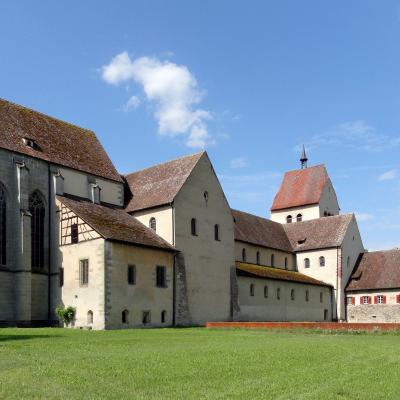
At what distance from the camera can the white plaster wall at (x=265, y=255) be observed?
58.7 meters

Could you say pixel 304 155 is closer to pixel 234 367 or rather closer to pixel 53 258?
pixel 53 258

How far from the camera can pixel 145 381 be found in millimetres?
13469

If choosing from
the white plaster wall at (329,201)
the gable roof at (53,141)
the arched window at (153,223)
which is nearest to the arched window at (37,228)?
the gable roof at (53,141)

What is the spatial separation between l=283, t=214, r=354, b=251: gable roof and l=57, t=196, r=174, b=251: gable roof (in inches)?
1062

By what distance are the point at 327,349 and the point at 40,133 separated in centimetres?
3123

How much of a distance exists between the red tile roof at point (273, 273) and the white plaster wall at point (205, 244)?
3766mm

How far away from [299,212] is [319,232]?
11.2 m

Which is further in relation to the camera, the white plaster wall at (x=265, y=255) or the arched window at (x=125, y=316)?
the white plaster wall at (x=265, y=255)

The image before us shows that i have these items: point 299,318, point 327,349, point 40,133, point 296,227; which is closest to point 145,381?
point 327,349

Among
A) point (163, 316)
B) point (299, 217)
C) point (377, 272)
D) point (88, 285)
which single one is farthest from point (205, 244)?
point (299, 217)

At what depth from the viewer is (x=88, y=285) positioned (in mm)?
39062

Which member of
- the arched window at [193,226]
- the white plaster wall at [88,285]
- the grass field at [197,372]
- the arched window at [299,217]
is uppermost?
the arched window at [299,217]

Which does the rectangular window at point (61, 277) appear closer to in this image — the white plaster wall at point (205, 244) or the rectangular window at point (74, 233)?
the rectangular window at point (74, 233)

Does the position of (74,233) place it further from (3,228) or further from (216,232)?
(216,232)
